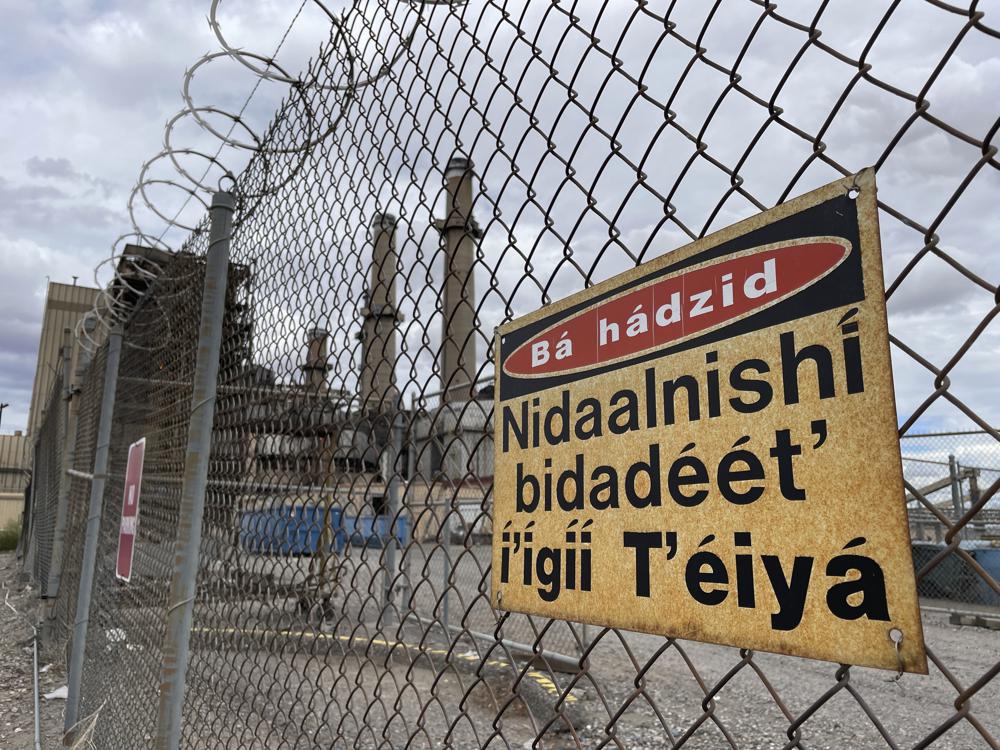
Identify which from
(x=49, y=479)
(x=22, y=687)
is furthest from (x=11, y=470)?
(x=22, y=687)

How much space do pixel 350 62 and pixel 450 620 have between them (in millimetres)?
8568

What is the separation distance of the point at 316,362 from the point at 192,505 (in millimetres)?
794

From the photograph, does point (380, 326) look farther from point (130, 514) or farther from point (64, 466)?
point (64, 466)

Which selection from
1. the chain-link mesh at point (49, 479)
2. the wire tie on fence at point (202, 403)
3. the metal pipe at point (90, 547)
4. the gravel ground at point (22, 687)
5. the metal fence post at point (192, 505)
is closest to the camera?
the metal fence post at point (192, 505)

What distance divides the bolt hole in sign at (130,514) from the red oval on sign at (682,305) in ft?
9.81

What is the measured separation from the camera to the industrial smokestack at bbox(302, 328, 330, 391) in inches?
94.6

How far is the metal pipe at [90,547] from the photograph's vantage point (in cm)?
431

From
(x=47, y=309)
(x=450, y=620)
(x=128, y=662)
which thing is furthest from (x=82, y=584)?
(x=47, y=309)

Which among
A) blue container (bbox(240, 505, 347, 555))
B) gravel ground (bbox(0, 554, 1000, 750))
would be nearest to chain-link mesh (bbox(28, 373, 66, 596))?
gravel ground (bbox(0, 554, 1000, 750))

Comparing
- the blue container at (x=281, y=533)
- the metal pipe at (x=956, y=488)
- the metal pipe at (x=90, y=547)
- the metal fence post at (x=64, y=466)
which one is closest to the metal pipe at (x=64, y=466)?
the metal fence post at (x=64, y=466)

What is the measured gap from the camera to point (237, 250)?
338cm

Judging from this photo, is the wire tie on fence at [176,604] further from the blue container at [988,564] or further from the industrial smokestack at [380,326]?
the blue container at [988,564]

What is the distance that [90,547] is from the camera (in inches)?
173

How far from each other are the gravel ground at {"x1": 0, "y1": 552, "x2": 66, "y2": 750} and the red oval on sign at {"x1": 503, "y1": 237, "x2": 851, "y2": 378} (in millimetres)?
5124
